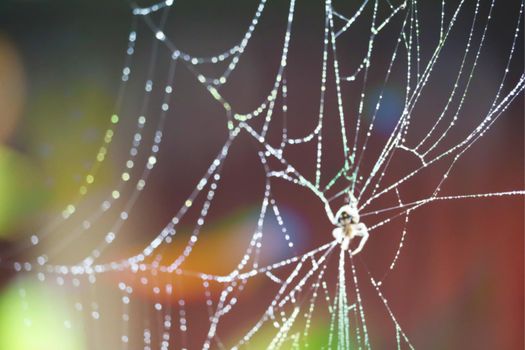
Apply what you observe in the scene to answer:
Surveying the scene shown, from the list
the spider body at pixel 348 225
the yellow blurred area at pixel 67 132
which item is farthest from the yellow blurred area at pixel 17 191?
the spider body at pixel 348 225

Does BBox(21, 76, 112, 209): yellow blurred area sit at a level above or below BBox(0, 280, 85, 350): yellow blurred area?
above

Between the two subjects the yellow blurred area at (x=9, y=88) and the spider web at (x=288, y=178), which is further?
the spider web at (x=288, y=178)

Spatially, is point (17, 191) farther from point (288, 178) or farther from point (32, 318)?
point (288, 178)

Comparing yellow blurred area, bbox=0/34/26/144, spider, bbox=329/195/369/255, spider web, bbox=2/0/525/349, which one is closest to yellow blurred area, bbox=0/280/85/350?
spider web, bbox=2/0/525/349

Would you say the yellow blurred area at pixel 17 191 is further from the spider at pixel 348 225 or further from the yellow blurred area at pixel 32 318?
the spider at pixel 348 225

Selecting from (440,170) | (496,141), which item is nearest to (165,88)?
(440,170)

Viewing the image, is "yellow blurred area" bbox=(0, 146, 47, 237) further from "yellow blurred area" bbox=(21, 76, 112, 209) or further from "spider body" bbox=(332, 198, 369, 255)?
"spider body" bbox=(332, 198, 369, 255)

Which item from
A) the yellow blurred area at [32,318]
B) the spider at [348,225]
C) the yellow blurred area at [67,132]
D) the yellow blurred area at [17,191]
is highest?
the yellow blurred area at [67,132]

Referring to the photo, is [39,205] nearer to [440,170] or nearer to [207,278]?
[207,278]
